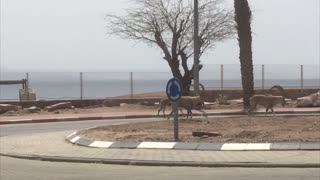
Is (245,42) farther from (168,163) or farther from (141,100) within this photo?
(168,163)

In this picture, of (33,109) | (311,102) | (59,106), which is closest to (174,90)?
(311,102)

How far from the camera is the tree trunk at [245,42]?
32.4 m

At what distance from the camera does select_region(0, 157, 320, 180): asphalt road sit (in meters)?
12.4

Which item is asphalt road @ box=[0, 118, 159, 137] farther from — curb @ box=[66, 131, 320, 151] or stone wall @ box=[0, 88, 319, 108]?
stone wall @ box=[0, 88, 319, 108]

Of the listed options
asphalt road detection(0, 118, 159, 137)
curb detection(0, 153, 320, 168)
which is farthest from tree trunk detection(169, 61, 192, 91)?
curb detection(0, 153, 320, 168)

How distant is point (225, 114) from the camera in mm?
30891

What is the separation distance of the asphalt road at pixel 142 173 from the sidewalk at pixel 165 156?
0.40m

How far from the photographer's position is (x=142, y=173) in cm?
1330

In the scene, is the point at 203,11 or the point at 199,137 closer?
the point at 199,137

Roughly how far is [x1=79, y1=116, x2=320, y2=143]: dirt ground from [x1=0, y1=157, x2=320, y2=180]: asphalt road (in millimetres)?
3655

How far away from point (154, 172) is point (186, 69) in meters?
26.0

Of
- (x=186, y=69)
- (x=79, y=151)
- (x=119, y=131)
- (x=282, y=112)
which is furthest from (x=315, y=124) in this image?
(x=186, y=69)

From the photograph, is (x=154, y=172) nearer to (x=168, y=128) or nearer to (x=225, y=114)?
(x=168, y=128)

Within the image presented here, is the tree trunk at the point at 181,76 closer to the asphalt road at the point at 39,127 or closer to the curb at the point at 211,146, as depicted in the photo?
the asphalt road at the point at 39,127
